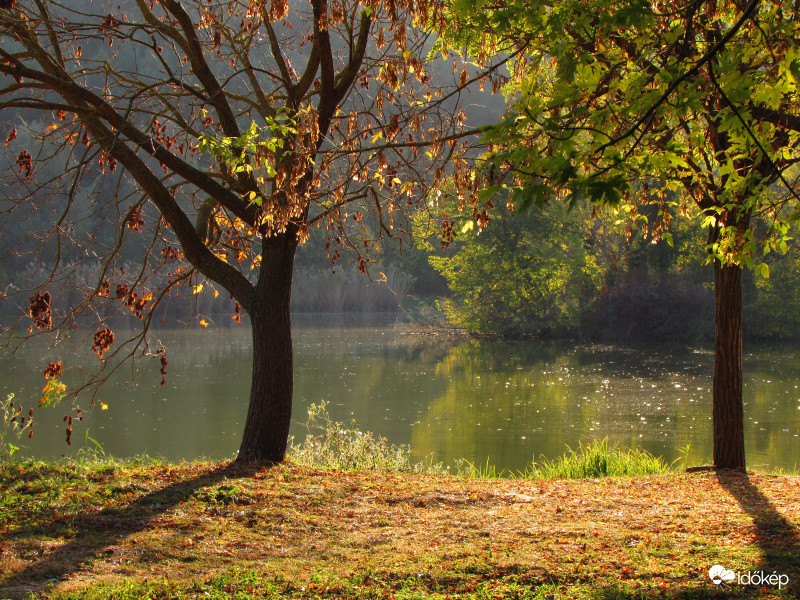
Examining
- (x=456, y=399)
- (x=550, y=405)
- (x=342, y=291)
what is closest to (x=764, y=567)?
(x=550, y=405)

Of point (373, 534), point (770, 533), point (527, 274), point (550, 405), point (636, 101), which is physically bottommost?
point (550, 405)

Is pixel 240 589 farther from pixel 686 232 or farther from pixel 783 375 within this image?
pixel 686 232

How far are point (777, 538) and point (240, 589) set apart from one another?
2986 millimetres

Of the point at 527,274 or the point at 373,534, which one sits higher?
the point at 527,274

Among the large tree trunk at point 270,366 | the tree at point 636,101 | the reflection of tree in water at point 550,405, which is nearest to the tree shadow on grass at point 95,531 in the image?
the large tree trunk at point 270,366

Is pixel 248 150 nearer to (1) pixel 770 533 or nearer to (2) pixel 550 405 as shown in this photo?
(1) pixel 770 533

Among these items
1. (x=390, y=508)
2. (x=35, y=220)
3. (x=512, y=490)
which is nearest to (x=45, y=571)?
(x=390, y=508)

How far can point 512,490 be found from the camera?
20.7ft

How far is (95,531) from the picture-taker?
14.7ft

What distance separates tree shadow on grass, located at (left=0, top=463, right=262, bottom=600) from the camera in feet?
11.7

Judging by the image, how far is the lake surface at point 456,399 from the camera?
11461mm

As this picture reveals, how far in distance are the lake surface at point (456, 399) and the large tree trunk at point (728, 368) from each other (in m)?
3.49

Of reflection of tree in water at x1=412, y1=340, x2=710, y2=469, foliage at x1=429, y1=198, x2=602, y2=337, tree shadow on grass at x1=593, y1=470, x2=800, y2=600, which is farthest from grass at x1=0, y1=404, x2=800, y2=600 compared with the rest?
foliage at x1=429, y1=198, x2=602, y2=337

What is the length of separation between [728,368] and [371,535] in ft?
13.1
